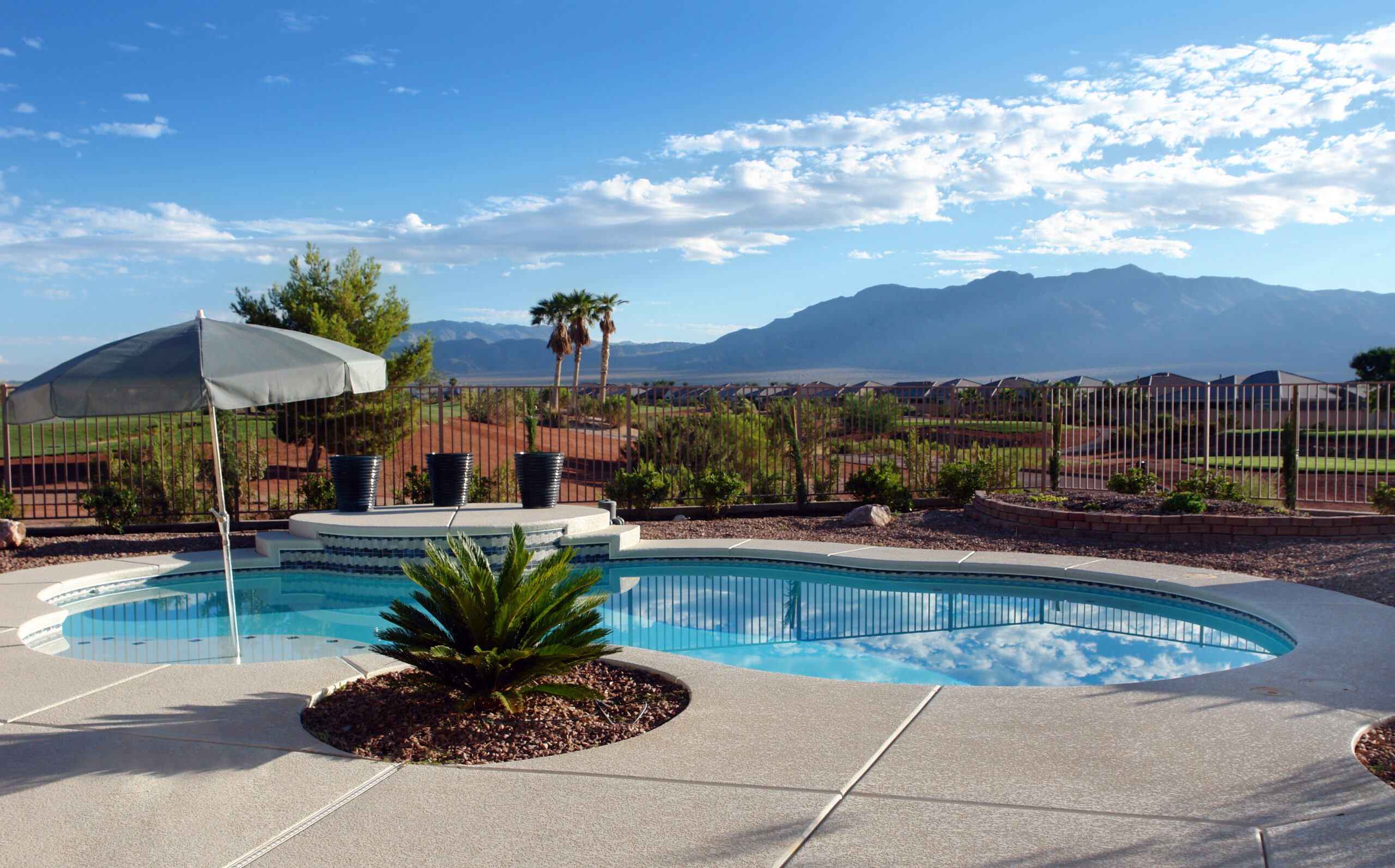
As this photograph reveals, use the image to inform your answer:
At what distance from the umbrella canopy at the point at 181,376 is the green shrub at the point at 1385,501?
37.4ft

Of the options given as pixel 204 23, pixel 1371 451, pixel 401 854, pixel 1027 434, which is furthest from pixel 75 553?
pixel 1371 451

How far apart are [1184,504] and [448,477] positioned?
29.1ft

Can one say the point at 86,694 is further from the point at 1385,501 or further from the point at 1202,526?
the point at 1385,501

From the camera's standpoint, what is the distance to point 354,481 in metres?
11.0

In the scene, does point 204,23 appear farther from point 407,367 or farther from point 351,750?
point 351,750

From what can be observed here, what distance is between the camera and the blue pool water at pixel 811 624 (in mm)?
6453

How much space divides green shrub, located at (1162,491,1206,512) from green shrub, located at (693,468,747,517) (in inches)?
212

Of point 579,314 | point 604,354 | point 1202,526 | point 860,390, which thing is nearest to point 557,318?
point 579,314

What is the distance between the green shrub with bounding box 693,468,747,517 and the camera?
1277 centimetres

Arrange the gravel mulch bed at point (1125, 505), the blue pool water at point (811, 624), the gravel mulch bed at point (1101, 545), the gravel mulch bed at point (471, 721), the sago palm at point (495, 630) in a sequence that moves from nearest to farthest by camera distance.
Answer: the gravel mulch bed at point (471, 721) < the sago palm at point (495, 630) < the blue pool water at point (811, 624) < the gravel mulch bed at point (1101, 545) < the gravel mulch bed at point (1125, 505)

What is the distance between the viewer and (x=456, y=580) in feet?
14.4

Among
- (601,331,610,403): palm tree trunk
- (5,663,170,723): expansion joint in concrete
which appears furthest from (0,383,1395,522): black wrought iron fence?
(601,331,610,403): palm tree trunk

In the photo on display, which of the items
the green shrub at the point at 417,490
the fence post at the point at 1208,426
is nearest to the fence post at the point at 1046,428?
the fence post at the point at 1208,426

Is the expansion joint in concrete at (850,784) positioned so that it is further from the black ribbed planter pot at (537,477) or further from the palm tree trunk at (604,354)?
the palm tree trunk at (604,354)
